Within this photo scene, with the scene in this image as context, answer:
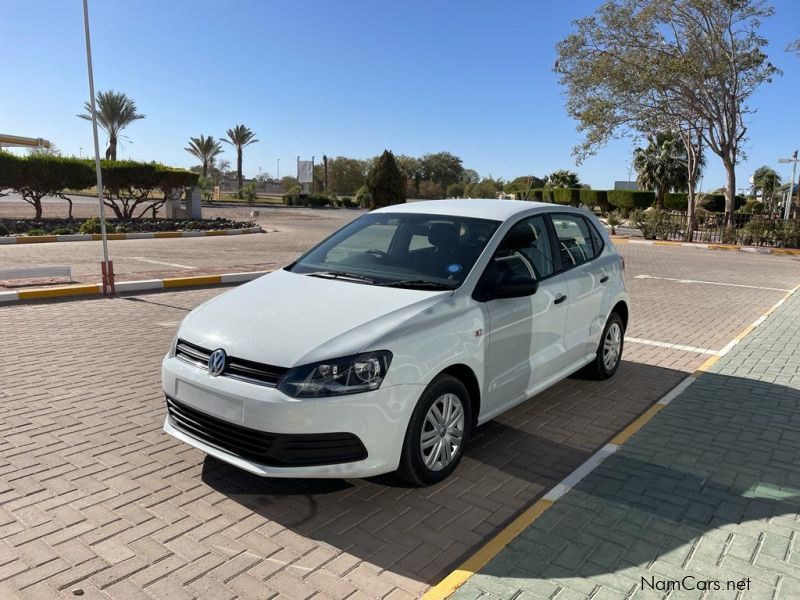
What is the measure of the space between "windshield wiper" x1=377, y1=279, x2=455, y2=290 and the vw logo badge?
1.12 meters

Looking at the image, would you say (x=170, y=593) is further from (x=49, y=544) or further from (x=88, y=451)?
(x=88, y=451)

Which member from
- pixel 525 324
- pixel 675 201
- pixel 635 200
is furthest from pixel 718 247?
pixel 675 201

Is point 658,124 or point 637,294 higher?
point 658,124

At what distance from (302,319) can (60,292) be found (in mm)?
7392

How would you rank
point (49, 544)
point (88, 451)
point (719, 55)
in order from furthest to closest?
point (719, 55) < point (88, 451) < point (49, 544)

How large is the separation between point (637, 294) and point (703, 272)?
538 cm

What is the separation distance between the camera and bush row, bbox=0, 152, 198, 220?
20750 mm

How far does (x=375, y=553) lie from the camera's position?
2.98 m

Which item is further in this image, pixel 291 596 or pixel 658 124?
pixel 658 124

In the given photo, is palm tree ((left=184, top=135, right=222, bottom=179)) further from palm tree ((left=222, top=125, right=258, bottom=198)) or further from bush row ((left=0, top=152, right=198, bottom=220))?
bush row ((left=0, top=152, right=198, bottom=220))

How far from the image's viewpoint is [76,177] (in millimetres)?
22188

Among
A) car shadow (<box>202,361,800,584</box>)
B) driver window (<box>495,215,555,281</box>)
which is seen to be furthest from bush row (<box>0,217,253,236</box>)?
car shadow (<box>202,361,800,584</box>)

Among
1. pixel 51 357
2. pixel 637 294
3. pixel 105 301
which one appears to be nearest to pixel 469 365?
pixel 51 357

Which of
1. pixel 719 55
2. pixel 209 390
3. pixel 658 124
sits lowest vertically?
pixel 209 390
